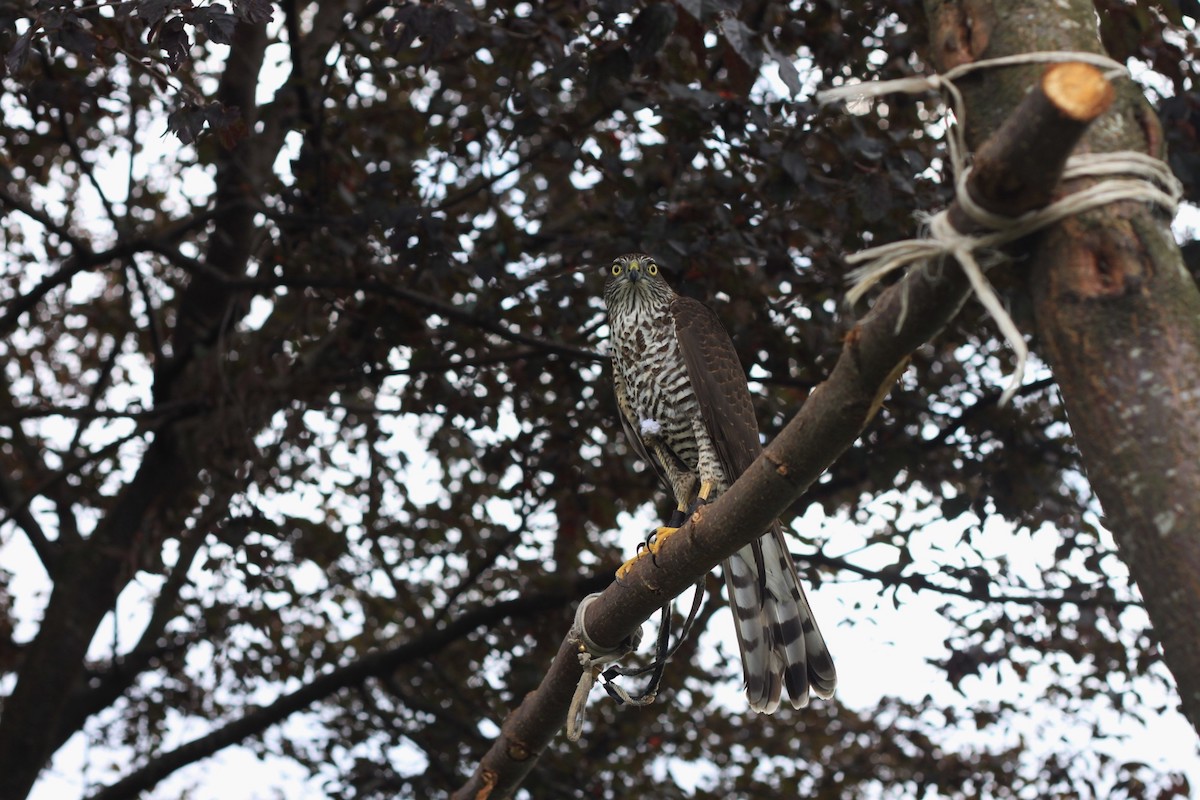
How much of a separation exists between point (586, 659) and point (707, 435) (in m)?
1.11

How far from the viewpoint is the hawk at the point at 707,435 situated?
3258mm

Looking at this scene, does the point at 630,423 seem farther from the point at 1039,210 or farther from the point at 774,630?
the point at 1039,210

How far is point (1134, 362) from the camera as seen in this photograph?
4.44 ft

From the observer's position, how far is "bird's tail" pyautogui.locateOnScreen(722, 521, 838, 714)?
126 inches

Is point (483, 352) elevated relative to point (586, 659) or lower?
elevated

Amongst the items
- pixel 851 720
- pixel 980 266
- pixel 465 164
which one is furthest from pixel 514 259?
pixel 851 720

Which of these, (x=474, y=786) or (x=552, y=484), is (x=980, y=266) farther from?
(x=552, y=484)

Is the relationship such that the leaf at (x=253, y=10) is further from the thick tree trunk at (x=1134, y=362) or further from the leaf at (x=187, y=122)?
the thick tree trunk at (x=1134, y=362)

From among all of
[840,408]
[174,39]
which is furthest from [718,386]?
[840,408]

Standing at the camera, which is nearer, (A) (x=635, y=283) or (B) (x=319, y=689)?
(A) (x=635, y=283)

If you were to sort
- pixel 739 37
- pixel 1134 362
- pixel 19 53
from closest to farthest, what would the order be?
pixel 1134 362, pixel 19 53, pixel 739 37

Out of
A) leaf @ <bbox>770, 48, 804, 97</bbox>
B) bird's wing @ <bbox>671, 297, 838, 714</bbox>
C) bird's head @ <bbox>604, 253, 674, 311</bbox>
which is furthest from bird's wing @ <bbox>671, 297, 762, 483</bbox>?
leaf @ <bbox>770, 48, 804, 97</bbox>

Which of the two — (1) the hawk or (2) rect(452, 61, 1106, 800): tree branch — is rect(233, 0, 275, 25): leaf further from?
(2) rect(452, 61, 1106, 800): tree branch

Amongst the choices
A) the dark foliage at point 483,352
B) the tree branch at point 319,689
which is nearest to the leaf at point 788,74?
the dark foliage at point 483,352
